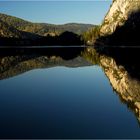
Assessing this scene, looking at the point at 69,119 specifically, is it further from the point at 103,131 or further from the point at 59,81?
the point at 59,81

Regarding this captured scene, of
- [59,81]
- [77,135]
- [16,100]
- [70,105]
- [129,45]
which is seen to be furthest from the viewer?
[129,45]

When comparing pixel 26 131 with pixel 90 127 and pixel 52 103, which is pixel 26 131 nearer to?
pixel 90 127

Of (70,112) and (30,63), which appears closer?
(70,112)

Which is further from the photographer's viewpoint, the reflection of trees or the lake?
the reflection of trees

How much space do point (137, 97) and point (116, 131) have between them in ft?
36.2

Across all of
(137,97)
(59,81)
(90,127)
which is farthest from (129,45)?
(90,127)

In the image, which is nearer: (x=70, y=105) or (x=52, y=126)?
(x=52, y=126)

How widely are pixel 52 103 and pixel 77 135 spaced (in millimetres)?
9843

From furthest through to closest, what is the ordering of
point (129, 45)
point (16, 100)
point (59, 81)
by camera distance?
point (129, 45), point (59, 81), point (16, 100)

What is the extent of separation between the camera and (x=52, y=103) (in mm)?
27797

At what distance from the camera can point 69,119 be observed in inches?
850

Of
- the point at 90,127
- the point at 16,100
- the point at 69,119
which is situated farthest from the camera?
the point at 16,100

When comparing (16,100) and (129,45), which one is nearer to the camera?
(16,100)

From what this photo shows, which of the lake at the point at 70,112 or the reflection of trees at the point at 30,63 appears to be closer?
the lake at the point at 70,112
